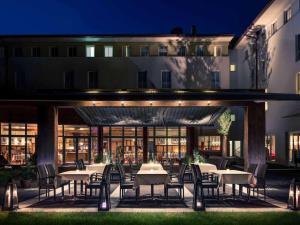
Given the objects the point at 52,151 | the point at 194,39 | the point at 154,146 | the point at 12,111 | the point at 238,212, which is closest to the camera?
the point at 238,212

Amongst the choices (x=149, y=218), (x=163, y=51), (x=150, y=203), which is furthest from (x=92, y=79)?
(x=149, y=218)

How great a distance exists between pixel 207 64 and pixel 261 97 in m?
18.9

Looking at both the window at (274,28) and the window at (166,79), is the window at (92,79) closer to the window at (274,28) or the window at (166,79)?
the window at (166,79)

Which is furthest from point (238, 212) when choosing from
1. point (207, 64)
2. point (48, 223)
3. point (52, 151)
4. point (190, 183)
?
point (207, 64)

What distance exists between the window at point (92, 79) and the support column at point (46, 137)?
17.5 meters

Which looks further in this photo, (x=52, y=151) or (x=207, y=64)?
(x=207, y=64)

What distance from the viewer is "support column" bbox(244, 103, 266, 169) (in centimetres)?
2042

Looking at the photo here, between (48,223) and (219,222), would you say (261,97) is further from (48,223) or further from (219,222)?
(48,223)

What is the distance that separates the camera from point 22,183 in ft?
61.5

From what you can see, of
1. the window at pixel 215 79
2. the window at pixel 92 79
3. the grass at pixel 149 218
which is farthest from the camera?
the window at pixel 92 79

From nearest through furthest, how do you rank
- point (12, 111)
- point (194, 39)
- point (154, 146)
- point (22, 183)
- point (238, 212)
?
point (238, 212), point (22, 183), point (12, 111), point (154, 146), point (194, 39)

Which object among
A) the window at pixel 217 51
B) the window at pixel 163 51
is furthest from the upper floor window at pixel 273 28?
the window at pixel 163 51

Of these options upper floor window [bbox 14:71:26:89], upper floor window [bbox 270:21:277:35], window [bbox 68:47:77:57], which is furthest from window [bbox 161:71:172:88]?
upper floor window [bbox 14:71:26:89]

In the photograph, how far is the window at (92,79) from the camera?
38312mm
